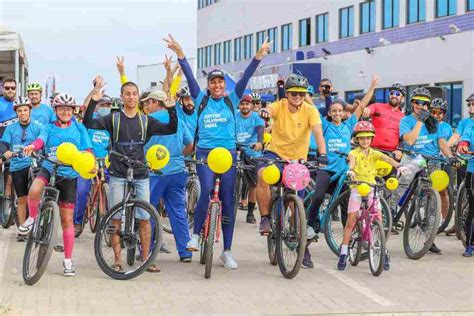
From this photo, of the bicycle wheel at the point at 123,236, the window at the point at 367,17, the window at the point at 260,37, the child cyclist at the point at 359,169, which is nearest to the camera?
the bicycle wheel at the point at 123,236

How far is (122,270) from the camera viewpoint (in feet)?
31.1

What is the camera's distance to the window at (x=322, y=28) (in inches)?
1927

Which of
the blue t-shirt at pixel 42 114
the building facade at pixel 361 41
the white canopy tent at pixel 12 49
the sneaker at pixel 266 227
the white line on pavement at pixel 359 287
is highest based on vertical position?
the building facade at pixel 361 41

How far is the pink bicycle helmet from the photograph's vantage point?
962cm

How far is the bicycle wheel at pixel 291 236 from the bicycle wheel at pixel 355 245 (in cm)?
90

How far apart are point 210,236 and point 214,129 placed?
49.0 inches

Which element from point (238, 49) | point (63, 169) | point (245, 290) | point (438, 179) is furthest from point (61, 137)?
point (238, 49)

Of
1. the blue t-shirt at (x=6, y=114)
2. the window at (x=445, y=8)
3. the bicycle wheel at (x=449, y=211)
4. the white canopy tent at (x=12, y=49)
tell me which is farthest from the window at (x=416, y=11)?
the blue t-shirt at (x=6, y=114)

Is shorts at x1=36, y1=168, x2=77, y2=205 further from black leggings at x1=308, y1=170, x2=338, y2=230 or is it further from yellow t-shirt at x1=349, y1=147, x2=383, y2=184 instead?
yellow t-shirt at x1=349, y1=147, x2=383, y2=184

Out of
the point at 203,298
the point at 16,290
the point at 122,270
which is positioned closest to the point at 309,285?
the point at 203,298

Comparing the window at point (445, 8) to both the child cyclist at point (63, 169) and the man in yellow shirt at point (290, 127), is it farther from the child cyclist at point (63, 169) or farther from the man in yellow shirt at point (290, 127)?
the child cyclist at point (63, 169)

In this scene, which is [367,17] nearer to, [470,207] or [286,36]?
[286,36]

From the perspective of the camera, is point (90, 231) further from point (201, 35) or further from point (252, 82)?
point (201, 35)

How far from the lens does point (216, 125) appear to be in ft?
32.6
